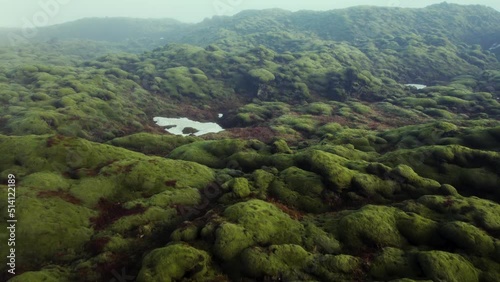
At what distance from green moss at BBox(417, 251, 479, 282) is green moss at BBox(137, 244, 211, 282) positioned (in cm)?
2089

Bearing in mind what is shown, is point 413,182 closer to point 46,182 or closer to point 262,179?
point 262,179

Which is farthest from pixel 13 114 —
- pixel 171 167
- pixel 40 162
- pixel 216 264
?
pixel 216 264

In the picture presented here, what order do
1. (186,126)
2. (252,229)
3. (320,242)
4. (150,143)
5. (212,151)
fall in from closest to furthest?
(320,242), (252,229), (212,151), (150,143), (186,126)

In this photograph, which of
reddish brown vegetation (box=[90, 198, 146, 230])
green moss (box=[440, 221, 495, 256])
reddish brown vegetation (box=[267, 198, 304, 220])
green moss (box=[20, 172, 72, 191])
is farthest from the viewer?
green moss (box=[20, 172, 72, 191])

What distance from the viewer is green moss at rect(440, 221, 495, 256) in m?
34.6

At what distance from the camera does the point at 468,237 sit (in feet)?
116

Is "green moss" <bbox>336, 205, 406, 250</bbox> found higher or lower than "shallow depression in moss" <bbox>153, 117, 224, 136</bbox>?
higher

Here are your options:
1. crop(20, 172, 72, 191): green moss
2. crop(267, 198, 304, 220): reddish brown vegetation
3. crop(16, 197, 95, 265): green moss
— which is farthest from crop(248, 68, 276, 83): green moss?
crop(16, 197, 95, 265): green moss

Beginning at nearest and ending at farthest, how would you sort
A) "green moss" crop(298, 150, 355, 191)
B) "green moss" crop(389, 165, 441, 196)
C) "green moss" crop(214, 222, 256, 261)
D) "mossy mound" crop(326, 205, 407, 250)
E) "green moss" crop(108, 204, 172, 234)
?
"green moss" crop(214, 222, 256, 261)
"mossy mound" crop(326, 205, 407, 250)
"green moss" crop(108, 204, 172, 234)
"green moss" crop(389, 165, 441, 196)
"green moss" crop(298, 150, 355, 191)

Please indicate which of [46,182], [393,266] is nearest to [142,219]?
[46,182]

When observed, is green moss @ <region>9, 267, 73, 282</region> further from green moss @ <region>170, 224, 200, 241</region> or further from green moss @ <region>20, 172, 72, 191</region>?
green moss @ <region>20, 172, 72, 191</region>

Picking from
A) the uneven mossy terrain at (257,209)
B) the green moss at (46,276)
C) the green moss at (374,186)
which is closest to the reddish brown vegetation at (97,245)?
the uneven mossy terrain at (257,209)

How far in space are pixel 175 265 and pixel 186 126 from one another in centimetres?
9666

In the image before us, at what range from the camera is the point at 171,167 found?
5491 cm
